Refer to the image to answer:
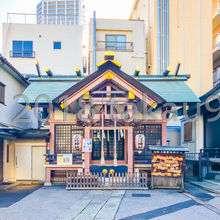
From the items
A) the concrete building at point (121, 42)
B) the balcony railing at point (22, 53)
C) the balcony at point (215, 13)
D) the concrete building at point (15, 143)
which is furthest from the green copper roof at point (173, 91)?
the balcony railing at point (22, 53)

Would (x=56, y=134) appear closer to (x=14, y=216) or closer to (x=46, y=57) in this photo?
(x=14, y=216)

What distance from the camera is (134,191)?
43.4 ft

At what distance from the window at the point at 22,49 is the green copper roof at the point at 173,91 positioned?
46.3 feet

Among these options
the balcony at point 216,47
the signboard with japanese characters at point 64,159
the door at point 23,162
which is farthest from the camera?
the balcony at point 216,47

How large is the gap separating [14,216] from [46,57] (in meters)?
20.2

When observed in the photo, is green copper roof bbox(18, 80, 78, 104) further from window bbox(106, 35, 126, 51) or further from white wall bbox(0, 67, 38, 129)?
window bbox(106, 35, 126, 51)

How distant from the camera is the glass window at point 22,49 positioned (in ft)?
86.6

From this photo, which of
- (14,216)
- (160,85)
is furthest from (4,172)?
(160,85)

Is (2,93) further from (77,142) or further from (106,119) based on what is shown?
(106,119)

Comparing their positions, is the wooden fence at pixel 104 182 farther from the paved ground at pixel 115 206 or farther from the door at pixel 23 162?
the door at pixel 23 162

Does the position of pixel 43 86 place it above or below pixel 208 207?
above

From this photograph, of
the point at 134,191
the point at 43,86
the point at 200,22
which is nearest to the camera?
the point at 134,191

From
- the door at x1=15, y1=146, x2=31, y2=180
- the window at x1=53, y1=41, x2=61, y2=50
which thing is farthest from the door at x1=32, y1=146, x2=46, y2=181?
the window at x1=53, y1=41, x2=61, y2=50

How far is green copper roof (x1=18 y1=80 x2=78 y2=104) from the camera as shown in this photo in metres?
16.0
